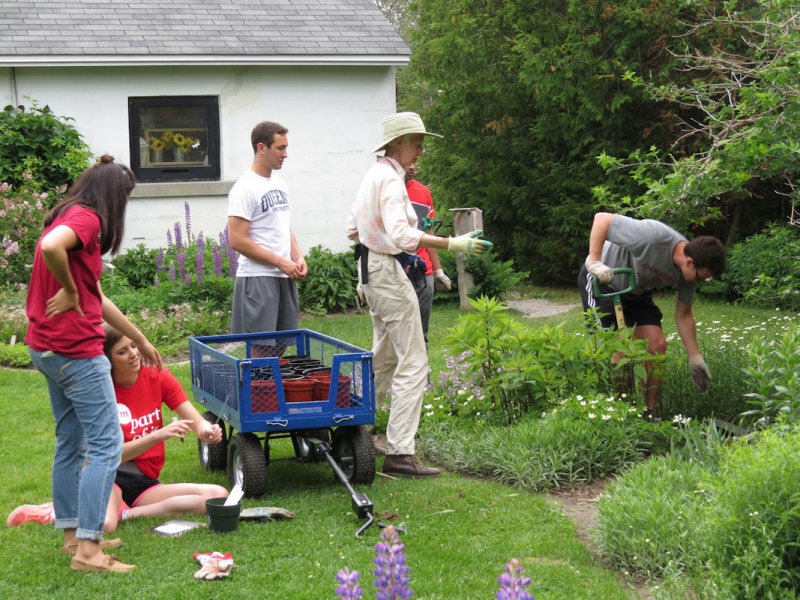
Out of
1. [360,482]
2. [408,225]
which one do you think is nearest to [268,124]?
[408,225]

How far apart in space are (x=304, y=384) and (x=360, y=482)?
68 centimetres

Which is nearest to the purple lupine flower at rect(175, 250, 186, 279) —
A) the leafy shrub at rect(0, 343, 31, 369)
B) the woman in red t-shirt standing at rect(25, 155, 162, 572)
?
the leafy shrub at rect(0, 343, 31, 369)

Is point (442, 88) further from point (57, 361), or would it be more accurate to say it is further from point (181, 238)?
point (57, 361)

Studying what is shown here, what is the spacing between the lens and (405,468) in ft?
19.5

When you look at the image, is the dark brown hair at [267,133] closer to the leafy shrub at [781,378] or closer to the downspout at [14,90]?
the leafy shrub at [781,378]

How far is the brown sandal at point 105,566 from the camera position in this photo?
4355mm

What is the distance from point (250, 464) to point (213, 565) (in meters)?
1.09

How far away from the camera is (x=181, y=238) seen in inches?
504

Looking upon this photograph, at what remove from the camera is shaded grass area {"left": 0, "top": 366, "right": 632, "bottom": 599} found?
4188mm

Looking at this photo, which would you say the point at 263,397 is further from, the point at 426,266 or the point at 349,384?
the point at 426,266

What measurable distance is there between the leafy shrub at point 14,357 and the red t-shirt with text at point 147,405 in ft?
14.7

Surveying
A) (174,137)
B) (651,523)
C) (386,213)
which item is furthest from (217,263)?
(651,523)

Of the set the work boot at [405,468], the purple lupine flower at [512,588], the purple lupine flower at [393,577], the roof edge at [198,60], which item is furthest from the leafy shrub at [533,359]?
the roof edge at [198,60]

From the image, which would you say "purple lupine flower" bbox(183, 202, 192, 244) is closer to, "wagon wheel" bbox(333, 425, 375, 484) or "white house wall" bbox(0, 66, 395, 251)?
"white house wall" bbox(0, 66, 395, 251)
